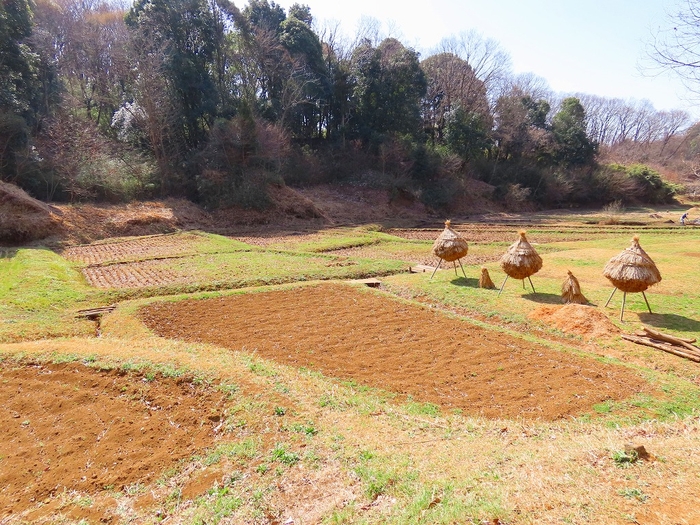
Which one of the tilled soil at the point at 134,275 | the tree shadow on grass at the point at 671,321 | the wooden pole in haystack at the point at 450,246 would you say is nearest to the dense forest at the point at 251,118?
the tilled soil at the point at 134,275

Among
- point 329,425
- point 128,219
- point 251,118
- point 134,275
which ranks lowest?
point 329,425

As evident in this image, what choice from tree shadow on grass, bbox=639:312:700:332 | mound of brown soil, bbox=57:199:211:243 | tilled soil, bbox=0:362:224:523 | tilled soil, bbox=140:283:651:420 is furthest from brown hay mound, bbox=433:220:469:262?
mound of brown soil, bbox=57:199:211:243

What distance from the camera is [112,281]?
1312cm

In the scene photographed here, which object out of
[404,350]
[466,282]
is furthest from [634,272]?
[404,350]

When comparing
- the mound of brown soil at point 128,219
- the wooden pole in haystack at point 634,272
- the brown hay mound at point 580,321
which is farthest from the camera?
the mound of brown soil at point 128,219

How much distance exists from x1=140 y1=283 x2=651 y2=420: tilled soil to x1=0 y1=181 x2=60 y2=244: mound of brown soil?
489 inches

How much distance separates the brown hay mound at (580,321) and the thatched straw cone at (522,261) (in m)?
1.78

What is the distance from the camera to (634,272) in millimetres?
9594

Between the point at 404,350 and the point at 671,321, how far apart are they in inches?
252

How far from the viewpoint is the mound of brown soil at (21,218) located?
18.1 meters

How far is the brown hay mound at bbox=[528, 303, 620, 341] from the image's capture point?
8.88 meters

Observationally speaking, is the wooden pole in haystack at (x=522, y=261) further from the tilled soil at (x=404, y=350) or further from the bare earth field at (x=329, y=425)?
the tilled soil at (x=404, y=350)

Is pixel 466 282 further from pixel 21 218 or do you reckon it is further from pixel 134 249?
pixel 21 218

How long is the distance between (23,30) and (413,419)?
30522 millimetres
